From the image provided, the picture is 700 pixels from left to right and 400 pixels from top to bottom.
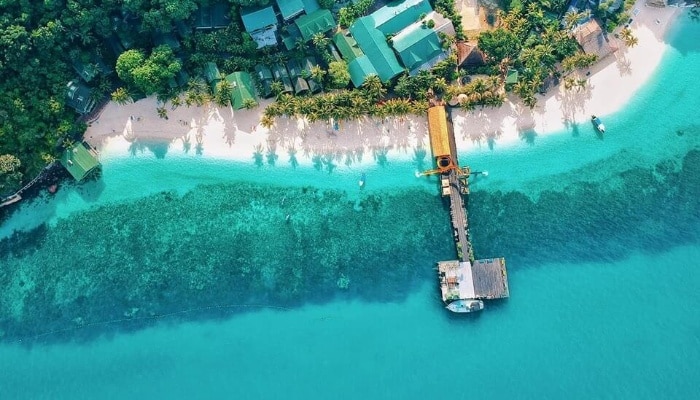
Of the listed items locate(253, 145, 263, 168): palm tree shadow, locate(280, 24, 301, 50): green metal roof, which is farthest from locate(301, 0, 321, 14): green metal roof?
locate(253, 145, 263, 168): palm tree shadow

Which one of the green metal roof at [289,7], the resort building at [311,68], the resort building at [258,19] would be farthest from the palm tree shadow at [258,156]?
the green metal roof at [289,7]

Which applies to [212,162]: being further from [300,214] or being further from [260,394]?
[260,394]

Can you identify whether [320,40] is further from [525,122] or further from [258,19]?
[525,122]

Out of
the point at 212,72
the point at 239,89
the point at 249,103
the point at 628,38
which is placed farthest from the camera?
the point at 628,38

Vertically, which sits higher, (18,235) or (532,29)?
(532,29)

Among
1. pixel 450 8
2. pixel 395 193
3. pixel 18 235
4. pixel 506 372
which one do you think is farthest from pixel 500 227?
pixel 18 235

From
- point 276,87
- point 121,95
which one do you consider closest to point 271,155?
point 276,87

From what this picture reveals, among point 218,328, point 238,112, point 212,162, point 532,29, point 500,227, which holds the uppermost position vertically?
point 532,29
